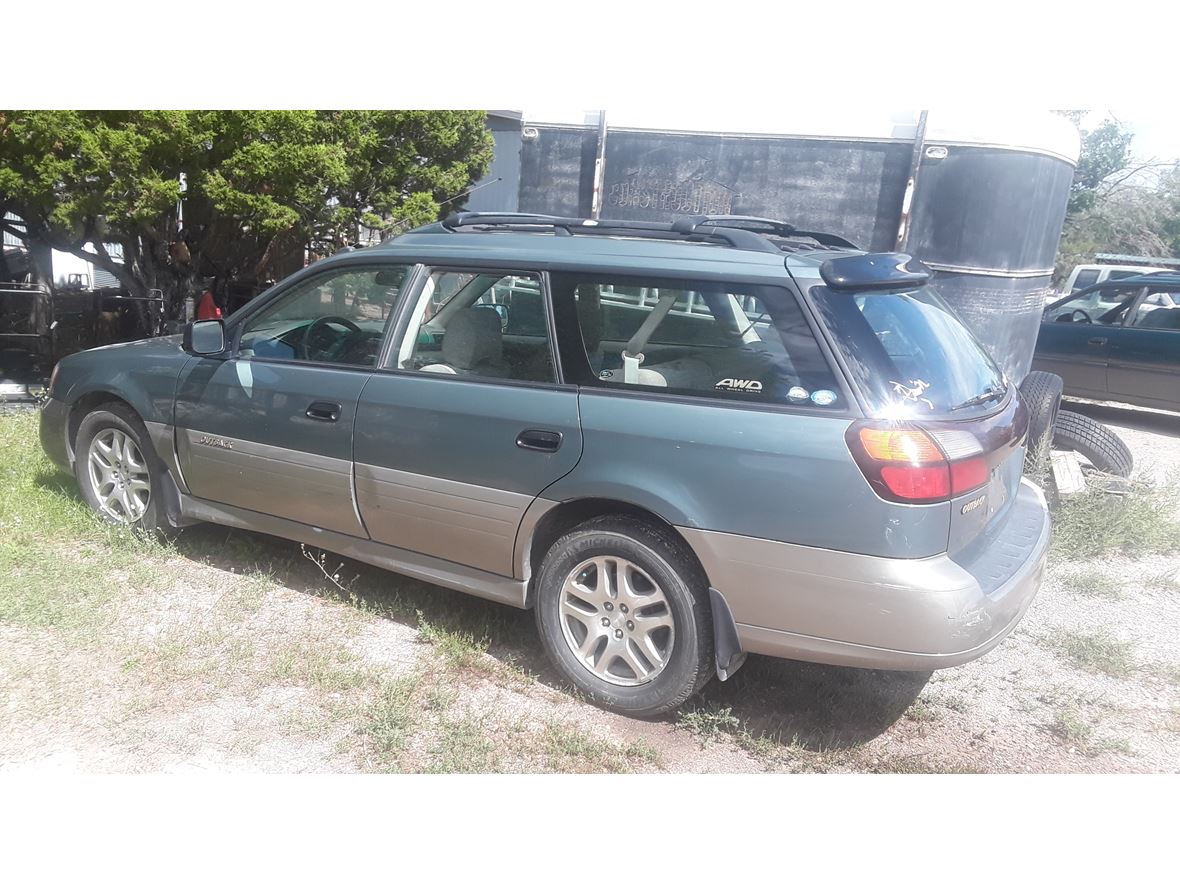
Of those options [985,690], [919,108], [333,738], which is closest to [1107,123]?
[919,108]

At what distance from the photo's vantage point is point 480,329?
3.90 meters

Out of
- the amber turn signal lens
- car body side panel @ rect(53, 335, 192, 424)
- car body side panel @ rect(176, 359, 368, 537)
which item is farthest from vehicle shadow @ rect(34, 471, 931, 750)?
the amber turn signal lens

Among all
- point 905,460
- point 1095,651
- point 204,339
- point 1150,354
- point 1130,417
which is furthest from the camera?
point 1130,417

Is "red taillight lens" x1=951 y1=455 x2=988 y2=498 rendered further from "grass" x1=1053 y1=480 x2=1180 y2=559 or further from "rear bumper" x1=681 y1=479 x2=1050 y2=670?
"grass" x1=1053 y1=480 x2=1180 y2=559

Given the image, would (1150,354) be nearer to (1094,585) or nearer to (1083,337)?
(1083,337)

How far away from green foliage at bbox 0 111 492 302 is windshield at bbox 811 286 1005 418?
5.73 meters

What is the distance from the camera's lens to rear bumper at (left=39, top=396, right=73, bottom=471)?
16.7ft

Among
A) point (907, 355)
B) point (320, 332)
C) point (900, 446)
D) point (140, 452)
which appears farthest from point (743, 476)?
point (140, 452)

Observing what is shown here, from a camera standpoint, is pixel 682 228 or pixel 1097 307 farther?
pixel 1097 307

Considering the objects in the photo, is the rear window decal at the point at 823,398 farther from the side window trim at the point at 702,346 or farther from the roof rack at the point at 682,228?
the roof rack at the point at 682,228

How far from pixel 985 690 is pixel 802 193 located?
12.9 feet

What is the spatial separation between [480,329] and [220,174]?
4.92 m

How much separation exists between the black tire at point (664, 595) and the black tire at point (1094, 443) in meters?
4.18

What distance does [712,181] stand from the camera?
22.4 feet
